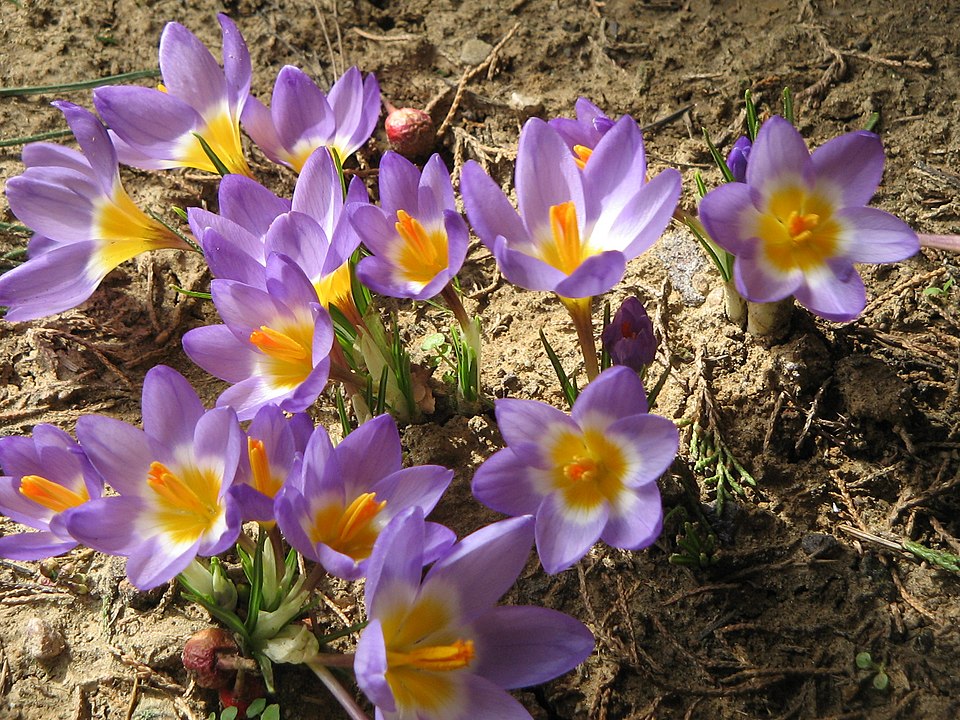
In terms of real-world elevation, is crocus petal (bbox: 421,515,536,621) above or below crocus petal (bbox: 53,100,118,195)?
below

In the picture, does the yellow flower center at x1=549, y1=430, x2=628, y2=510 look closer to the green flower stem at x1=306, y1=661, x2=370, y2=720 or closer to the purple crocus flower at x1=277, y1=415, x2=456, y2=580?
the purple crocus flower at x1=277, y1=415, x2=456, y2=580

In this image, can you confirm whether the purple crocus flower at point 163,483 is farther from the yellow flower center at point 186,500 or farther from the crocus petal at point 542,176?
the crocus petal at point 542,176

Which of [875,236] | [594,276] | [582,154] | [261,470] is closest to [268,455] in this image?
[261,470]

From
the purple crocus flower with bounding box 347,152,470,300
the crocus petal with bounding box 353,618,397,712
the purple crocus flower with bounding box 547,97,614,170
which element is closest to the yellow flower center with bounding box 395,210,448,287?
the purple crocus flower with bounding box 347,152,470,300

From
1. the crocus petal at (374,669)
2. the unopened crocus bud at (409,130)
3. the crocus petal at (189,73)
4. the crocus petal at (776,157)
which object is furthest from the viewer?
the unopened crocus bud at (409,130)

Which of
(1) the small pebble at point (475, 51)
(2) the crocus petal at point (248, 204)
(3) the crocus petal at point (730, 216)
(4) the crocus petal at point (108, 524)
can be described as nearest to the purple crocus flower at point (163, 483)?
(4) the crocus petal at point (108, 524)

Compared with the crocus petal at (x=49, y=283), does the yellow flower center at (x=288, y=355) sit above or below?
below

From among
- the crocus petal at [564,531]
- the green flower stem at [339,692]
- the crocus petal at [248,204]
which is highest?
the crocus petal at [248,204]
